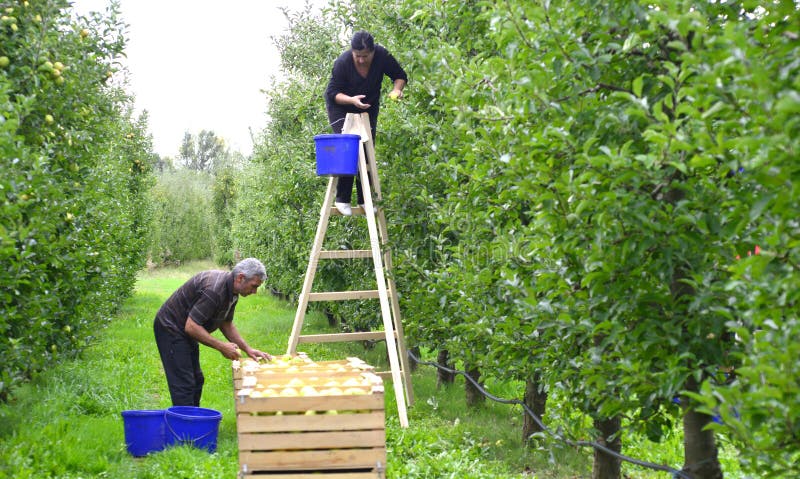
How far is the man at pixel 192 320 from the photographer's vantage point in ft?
23.2

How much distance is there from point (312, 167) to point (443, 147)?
19.4 feet

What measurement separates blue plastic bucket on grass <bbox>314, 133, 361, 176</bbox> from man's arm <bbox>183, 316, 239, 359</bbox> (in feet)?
6.01

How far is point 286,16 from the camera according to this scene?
1764cm

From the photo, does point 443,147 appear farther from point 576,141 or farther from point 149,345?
point 149,345

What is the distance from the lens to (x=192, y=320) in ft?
23.2

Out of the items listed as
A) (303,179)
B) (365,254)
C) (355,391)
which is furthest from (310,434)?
(303,179)

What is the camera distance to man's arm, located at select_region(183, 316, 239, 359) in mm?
6816

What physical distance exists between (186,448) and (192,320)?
1188 millimetres

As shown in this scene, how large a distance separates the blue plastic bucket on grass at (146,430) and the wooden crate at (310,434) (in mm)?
2629

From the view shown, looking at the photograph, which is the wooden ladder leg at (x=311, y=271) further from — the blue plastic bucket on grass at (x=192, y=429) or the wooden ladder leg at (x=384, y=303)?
the blue plastic bucket on grass at (x=192, y=429)

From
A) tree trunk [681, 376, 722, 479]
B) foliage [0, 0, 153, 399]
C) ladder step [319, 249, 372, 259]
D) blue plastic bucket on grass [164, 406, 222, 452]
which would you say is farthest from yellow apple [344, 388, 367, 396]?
ladder step [319, 249, 372, 259]

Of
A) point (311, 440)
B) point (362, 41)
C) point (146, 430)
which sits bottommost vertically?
point (146, 430)

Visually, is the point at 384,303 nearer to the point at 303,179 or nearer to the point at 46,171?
the point at 46,171

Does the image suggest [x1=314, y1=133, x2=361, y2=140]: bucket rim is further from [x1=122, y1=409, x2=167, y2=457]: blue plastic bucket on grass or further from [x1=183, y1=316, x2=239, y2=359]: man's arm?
[x1=122, y1=409, x2=167, y2=457]: blue plastic bucket on grass
